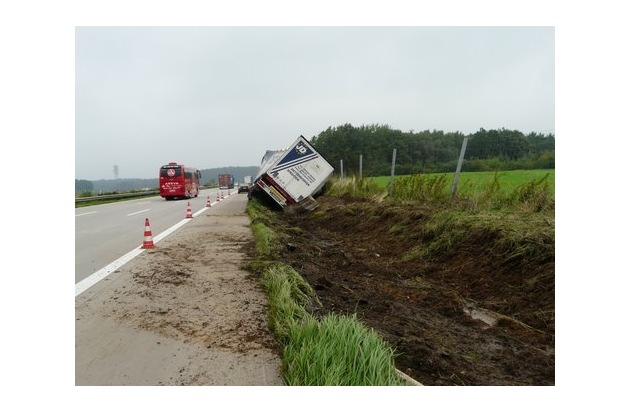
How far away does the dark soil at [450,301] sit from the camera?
3.24 m

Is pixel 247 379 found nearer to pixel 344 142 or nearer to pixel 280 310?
pixel 280 310

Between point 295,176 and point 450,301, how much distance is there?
10708mm

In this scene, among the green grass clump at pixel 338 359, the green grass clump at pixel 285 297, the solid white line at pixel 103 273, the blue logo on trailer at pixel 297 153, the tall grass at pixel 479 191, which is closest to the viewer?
the green grass clump at pixel 338 359

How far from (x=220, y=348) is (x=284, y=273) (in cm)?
174

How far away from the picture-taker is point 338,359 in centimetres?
266

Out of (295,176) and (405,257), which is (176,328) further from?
(295,176)

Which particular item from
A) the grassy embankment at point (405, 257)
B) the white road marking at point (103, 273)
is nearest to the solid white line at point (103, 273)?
the white road marking at point (103, 273)

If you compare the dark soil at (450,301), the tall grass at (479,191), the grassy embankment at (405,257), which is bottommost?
the dark soil at (450,301)

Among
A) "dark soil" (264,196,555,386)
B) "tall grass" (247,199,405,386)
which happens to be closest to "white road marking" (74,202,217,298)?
"dark soil" (264,196,555,386)

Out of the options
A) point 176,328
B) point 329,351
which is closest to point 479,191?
point 329,351

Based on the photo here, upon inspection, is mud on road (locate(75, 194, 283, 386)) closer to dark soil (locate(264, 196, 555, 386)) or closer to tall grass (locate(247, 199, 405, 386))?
tall grass (locate(247, 199, 405, 386))

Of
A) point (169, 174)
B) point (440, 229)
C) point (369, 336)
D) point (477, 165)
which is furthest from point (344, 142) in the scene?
point (369, 336)

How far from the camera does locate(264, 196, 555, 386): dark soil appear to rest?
3242 millimetres

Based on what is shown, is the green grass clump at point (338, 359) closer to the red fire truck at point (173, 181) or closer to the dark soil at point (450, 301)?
the dark soil at point (450, 301)
